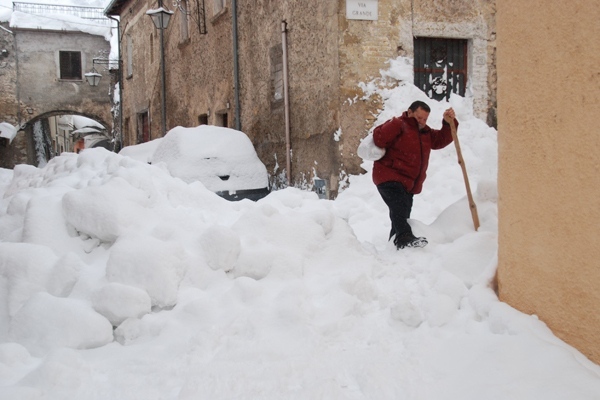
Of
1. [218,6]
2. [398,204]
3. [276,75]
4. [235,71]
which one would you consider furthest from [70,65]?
[398,204]

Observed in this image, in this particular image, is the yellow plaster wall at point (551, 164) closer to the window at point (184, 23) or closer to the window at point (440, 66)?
the window at point (440, 66)

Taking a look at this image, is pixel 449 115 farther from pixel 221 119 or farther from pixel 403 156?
pixel 221 119

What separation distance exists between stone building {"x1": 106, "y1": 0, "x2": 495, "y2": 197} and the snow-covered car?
97 centimetres

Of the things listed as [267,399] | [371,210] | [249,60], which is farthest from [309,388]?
[249,60]

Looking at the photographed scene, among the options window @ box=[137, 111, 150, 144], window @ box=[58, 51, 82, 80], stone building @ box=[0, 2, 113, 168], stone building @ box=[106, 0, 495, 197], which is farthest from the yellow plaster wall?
window @ box=[58, 51, 82, 80]

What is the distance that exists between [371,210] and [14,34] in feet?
72.6

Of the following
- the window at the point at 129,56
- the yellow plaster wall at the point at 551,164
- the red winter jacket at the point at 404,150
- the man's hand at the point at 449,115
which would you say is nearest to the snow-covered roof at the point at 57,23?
the window at the point at 129,56

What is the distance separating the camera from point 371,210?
7.41 meters

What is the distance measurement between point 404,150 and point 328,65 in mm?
3916

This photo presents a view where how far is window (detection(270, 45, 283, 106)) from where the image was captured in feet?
32.5

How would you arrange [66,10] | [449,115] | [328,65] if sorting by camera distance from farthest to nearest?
1. [66,10]
2. [328,65]
3. [449,115]

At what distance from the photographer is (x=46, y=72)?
983 inches

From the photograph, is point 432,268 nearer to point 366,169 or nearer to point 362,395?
point 362,395

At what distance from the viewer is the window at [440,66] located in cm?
886
